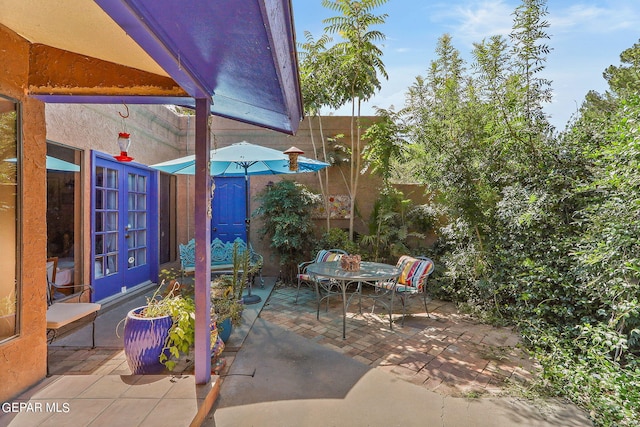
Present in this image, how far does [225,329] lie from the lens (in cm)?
342

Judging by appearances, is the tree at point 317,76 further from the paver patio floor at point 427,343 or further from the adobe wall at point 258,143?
the paver patio floor at point 427,343

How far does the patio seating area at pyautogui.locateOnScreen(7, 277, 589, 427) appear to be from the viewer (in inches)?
88.5

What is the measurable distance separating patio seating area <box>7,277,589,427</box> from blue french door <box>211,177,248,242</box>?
2495mm

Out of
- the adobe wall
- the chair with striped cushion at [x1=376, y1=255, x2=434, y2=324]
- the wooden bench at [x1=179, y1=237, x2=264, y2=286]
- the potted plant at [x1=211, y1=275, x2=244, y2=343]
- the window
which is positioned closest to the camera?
the window

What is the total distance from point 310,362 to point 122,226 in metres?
3.97

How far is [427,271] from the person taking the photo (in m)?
4.30

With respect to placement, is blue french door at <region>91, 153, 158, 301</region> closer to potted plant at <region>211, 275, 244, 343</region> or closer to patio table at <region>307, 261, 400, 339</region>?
potted plant at <region>211, 275, 244, 343</region>

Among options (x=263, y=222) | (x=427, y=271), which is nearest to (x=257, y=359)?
(x=427, y=271)

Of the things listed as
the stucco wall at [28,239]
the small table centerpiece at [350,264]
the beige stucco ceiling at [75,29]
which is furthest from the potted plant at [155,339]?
the small table centerpiece at [350,264]

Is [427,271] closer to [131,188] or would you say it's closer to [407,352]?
[407,352]

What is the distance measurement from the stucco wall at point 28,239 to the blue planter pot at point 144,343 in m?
0.64

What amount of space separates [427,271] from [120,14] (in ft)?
13.3

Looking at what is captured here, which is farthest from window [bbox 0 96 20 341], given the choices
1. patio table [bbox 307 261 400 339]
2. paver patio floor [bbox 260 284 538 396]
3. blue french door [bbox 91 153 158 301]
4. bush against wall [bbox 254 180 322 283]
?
bush against wall [bbox 254 180 322 283]

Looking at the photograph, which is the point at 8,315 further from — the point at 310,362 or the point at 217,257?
the point at 217,257
